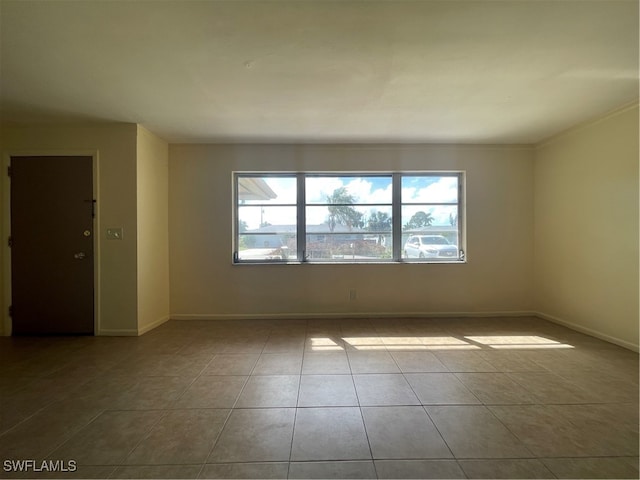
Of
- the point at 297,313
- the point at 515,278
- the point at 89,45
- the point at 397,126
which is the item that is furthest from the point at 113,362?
the point at 515,278

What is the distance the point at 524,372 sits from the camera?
2.49m

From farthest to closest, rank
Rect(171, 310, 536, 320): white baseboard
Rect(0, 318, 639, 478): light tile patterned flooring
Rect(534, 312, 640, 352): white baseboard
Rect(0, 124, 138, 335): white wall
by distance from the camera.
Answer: Rect(171, 310, 536, 320): white baseboard → Rect(0, 124, 138, 335): white wall → Rect(534, 312, 640, 352): white baseboard → Rect(0, 318, 639, 478): light tile patterned flooring

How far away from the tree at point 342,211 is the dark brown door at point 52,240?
3.18 m

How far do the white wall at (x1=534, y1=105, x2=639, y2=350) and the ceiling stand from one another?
0.50 meters

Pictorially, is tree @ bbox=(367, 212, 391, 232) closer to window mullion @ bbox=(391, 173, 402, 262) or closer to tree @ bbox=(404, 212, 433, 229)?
window mullion @ bbox=(391, 173, 402, 262)

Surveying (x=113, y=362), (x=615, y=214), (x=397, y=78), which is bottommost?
(x=113, y=362)

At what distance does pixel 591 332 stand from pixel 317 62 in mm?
4405

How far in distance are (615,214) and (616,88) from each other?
1.37 metres

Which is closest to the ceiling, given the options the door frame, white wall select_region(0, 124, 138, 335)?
white wall select_region(0, 124, 138, 335)

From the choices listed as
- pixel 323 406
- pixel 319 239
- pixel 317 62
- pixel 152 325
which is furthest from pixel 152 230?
pixel 323 406

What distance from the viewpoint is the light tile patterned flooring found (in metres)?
1.49

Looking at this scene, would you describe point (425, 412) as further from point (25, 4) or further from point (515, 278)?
point (25, 4)

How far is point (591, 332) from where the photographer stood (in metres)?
3.41

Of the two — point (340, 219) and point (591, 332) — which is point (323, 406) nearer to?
point (340, 219)
